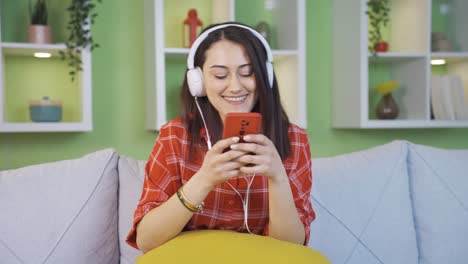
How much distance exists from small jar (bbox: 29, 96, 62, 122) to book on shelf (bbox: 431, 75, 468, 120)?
1.68 meters

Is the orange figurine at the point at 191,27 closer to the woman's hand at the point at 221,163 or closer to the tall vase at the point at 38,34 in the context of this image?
the tall vase at the point at 38,34

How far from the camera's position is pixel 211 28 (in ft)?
3.83

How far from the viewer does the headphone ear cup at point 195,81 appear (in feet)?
3.72

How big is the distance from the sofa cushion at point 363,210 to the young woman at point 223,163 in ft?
1.23

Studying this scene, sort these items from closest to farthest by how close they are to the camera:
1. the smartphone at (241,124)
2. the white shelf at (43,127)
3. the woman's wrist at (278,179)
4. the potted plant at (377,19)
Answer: the smartphone at (241,124), the woman's wrist at (278,179), the white shelf at (43,127), the potted plant at (377,19)

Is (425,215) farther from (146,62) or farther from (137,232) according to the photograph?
(146,62)

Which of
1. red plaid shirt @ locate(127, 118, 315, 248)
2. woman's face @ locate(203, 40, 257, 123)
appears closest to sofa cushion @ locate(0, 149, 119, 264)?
red plaid shirt @ locate(127, 118, 315, 248)

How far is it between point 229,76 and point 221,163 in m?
0.22

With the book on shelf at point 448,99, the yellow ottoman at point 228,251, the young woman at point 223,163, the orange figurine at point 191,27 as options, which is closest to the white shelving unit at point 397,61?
the book on shelf at point 448,99

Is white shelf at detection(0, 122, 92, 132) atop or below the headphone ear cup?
below

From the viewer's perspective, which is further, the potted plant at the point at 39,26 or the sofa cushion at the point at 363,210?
the potted plant at the point at 39,26

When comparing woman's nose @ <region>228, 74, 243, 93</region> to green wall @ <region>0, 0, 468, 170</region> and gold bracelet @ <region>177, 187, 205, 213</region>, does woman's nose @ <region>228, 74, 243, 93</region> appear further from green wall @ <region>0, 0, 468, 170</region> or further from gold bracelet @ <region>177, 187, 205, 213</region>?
green wall @ <region>0, 0, 468, 170</region>

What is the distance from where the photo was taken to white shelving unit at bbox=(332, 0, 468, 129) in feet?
7.02

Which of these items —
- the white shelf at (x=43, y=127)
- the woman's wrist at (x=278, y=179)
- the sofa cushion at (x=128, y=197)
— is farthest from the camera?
the white shelf at (x=43, y=127)
